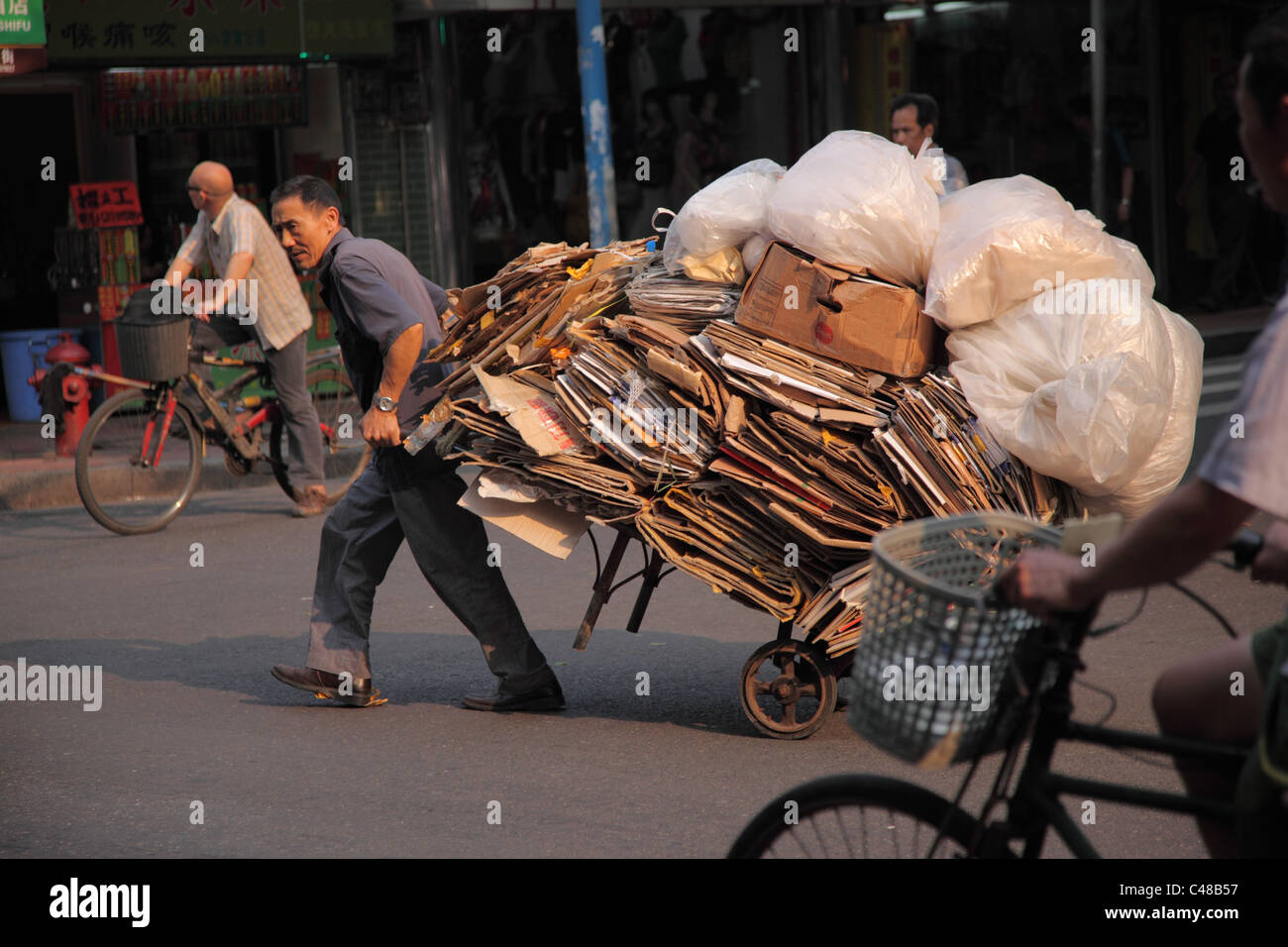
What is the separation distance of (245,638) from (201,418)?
110 inches

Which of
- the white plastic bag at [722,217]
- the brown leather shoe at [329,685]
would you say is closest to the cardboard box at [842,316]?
the white plastic bag at [722,217]

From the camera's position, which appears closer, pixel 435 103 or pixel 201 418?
pixel 201 418

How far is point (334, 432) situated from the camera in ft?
31.0

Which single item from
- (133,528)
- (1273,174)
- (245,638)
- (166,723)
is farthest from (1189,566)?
(133,528)

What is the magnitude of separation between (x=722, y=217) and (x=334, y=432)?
17.0ft

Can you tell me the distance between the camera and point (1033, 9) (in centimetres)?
1602

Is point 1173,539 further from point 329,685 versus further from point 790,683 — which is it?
point 329,685

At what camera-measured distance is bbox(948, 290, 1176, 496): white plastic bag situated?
4223mm

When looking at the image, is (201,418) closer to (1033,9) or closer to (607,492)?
(607,492)

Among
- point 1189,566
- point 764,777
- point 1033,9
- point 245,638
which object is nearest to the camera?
point 1189,566

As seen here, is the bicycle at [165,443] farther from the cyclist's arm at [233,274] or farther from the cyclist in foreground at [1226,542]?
the cyclist in foreground at [1226,542]

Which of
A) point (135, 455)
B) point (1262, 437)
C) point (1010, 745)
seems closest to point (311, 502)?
point (135, 455)

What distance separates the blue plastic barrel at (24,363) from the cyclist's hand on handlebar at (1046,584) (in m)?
10.6
